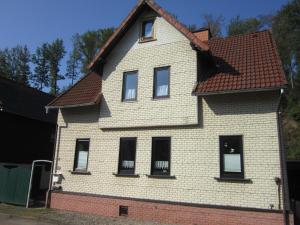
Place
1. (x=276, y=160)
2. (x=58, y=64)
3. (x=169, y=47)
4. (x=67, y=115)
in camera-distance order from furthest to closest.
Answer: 1. (x=58, y=64)
2. (x=67, y=115)
3. (x=169, y=47)
4. (x=276, y=160)

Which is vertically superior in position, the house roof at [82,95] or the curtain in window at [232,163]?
the house roof at [82,95]

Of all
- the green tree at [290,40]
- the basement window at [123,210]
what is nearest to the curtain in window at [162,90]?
the basement window at [123,210]

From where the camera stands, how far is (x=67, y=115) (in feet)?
51.2

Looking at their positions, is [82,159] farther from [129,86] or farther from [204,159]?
[204,159]

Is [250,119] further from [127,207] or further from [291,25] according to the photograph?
[291,25]

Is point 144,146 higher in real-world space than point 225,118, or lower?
lower

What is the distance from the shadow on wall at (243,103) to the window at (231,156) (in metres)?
1.08

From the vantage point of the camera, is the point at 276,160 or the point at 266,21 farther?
the point at 266,21

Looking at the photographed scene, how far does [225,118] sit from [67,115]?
27.3 ft

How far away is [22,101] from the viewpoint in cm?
2391

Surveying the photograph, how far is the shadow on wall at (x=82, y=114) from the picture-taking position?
1473 centimetres

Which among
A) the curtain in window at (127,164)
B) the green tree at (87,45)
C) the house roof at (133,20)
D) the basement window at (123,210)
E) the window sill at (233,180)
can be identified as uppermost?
the green tree at (87,45)

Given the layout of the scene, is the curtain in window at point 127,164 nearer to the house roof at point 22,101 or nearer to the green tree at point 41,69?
the house roof at point 22,101

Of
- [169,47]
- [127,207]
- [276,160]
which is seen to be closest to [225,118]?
[276,160]
